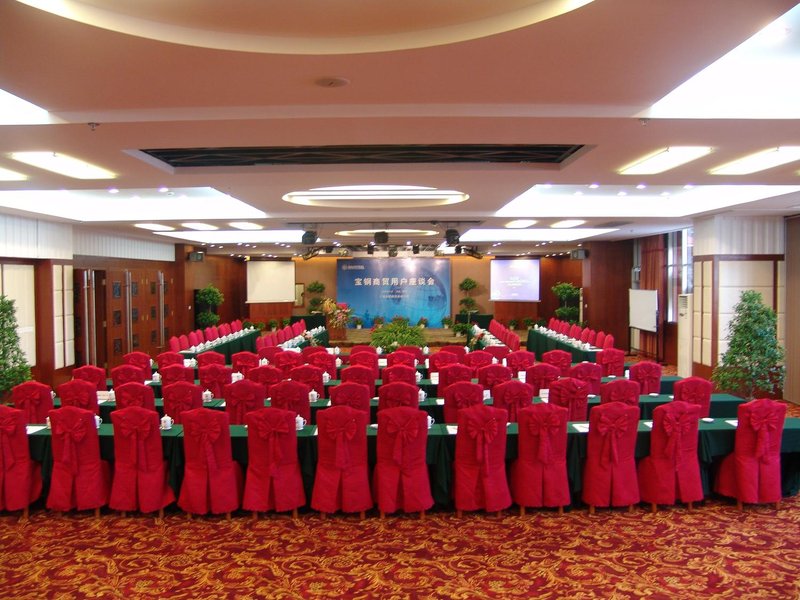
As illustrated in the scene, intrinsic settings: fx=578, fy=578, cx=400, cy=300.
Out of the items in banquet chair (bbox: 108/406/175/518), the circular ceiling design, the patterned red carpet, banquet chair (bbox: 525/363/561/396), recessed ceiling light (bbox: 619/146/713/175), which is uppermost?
the circular ceiling design

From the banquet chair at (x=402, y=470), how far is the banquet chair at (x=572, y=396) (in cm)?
255

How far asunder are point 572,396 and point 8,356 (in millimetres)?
8532

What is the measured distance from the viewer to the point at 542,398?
25.0ft

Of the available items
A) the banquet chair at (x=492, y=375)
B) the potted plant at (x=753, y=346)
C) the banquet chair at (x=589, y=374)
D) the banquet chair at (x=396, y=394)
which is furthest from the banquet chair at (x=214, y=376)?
the potted plant at (x=753, y=346)

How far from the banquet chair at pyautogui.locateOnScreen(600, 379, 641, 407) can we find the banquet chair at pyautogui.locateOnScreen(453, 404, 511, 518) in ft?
7.13

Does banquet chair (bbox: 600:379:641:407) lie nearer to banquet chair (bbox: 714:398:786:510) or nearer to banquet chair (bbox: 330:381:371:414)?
banquet chair (bbox: 714:398:786:510)

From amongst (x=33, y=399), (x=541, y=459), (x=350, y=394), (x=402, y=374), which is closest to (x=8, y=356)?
(x=33, y=399)

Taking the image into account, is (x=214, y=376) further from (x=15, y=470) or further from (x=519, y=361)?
(x=519, y=361)

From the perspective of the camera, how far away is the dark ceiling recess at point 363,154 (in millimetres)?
6328

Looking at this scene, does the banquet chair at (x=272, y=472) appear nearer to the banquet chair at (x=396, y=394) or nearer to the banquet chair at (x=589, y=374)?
the banquet chair at (x=396, y=394)

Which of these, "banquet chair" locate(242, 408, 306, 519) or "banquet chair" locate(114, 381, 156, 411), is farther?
"banquet chair" locate(114, 381, 156, 411)

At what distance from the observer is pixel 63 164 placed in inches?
257

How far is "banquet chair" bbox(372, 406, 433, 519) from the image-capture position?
16.8ft

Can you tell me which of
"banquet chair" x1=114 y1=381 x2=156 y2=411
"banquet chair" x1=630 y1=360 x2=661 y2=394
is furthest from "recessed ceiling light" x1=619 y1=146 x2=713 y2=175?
"banquet chair" x1=114 y1=381 x2=156 y2=411
